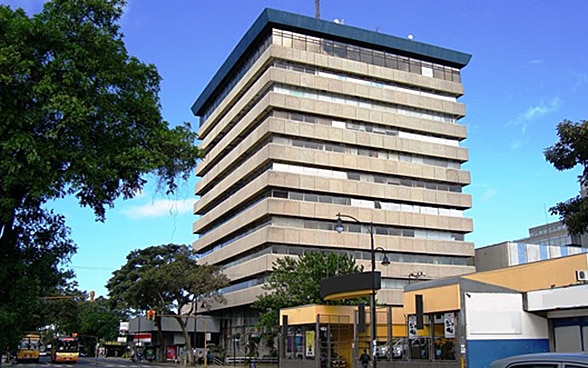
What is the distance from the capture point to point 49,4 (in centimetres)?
1602

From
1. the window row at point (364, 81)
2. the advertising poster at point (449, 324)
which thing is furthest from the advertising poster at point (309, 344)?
the window row at point (364, 81)

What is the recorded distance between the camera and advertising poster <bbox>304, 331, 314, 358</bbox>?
41688 mm

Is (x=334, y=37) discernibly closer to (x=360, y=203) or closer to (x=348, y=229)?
(x=360, y=203)

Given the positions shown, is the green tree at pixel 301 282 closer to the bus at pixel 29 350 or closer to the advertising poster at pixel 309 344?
the advertising poster at pixel 309 344

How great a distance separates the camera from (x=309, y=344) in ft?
138

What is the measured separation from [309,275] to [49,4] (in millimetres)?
38822

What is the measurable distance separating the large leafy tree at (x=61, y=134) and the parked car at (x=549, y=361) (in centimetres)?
1006

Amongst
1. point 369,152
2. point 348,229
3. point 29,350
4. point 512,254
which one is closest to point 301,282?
point 348,229

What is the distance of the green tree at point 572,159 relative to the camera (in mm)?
20625

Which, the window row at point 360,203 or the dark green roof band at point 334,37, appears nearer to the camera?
the window row at point 360,203

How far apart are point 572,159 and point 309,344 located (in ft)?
81.4

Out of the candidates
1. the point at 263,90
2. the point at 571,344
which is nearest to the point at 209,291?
the point at 263,90

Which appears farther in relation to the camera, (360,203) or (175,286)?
(360,203)

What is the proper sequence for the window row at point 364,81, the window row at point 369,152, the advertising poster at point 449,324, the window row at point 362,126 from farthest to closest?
1. the window row at point 364,81
2. the window row at point 362,126
3. the window row at point 369,152
4. the advertising poster at point 449,324
